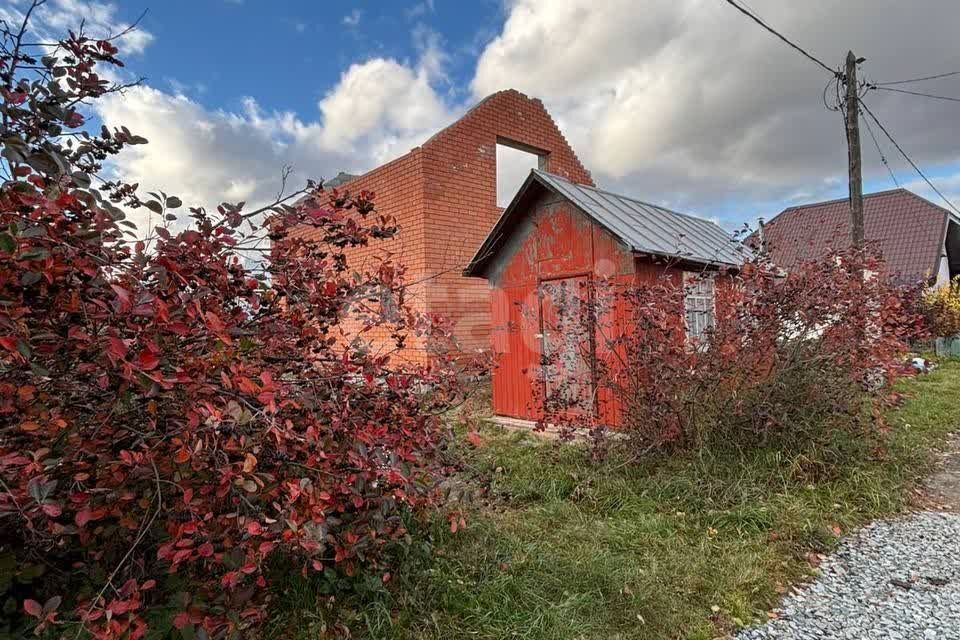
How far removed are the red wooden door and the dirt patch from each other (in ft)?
11.1

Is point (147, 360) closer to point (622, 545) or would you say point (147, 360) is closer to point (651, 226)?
point (622, 545)

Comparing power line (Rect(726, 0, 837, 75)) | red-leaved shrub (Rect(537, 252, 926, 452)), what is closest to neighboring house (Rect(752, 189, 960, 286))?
power line (Rect(726, 0, 837, 75))

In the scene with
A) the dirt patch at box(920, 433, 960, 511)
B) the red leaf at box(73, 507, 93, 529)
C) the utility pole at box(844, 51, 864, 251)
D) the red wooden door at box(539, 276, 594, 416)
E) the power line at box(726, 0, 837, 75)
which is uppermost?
the power line at box(726, 0, 837, 75)

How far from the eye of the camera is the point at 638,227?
713cm

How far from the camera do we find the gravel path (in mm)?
2795

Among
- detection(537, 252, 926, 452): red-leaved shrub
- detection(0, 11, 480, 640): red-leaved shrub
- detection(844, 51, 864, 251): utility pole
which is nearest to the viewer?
detection(0, 11, 480, 640): red-leaved shrub

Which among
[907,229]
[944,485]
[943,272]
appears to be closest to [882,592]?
[944,485]

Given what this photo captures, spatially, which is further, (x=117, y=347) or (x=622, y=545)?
(x=622, y=545)

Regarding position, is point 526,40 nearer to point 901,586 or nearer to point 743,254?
point 743,254

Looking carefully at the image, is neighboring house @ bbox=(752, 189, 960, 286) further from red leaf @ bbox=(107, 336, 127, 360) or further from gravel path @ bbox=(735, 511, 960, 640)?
red leaf @ bbox=(107, 336, 127, 360)

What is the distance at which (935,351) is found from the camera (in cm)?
1478

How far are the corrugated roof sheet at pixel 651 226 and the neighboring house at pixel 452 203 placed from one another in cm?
260

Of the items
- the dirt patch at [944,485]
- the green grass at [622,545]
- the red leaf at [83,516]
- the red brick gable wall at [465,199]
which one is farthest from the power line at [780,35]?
the red leaf at [83,516]

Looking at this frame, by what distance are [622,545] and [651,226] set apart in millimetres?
5226
